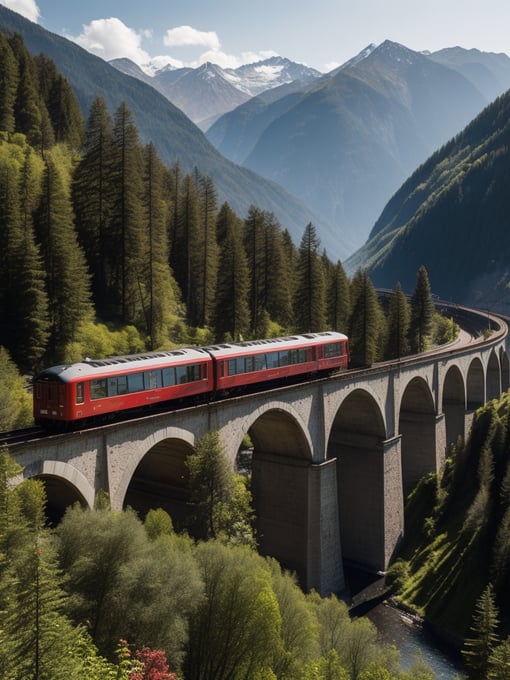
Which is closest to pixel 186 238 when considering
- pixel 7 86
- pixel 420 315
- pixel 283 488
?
pixel 7 86

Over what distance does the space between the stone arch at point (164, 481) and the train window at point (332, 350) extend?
14.3 metres

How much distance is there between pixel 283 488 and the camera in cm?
4128

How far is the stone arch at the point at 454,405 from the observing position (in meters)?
66.2

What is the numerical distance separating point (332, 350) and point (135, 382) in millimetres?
19233

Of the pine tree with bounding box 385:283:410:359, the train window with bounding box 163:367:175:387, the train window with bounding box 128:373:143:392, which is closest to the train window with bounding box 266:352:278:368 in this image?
the train window with bounding box 163:367:175:387

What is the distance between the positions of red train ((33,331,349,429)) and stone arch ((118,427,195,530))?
2884mm

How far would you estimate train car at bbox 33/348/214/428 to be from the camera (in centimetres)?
2459

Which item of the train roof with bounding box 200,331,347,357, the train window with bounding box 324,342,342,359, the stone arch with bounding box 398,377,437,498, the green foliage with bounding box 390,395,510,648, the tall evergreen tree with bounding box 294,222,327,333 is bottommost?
the green foliage with bounding box 390,395,510,648

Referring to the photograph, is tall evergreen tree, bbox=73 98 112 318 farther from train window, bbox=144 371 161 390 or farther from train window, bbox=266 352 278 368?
train window, bbox=144 371 161 390

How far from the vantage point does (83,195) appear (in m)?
55.0

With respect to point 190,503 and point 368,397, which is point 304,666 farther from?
point 368,397

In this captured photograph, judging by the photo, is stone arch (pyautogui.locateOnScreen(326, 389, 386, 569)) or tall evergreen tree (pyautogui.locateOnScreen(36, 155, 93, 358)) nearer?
tall evergreen tree (pyautogui.locateOnScreen(36, 155, 93, 358))

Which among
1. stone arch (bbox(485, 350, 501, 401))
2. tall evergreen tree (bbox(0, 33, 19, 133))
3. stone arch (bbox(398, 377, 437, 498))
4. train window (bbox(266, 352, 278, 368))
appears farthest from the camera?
stone arch (bbox(485, 350, 501, 401))

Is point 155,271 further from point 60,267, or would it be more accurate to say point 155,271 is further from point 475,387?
point 475,387
